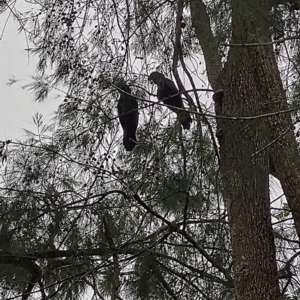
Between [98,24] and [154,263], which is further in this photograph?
[98,24]

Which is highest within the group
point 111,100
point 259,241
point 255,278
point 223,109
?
point 111,100

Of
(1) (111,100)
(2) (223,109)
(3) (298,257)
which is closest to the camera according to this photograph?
(2) (223,109)

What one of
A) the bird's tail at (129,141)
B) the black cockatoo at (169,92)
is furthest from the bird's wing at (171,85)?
the bird's tail at (129,141)

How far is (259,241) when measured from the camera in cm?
186

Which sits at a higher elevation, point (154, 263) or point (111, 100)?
point (111, 100)

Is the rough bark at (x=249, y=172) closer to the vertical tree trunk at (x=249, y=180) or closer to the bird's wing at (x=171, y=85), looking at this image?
the vertical tree trunk at (x=249, y=180)

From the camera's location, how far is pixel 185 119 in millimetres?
2211

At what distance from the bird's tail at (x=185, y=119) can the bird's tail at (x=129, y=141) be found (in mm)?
207

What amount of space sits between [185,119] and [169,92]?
13 centimetres

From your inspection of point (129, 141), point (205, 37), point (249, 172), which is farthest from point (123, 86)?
point (249, 172)

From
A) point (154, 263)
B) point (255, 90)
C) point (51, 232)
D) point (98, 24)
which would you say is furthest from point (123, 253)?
point (98, 24)

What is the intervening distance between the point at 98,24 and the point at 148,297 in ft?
3.51

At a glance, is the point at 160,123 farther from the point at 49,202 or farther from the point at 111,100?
the point at 49,202

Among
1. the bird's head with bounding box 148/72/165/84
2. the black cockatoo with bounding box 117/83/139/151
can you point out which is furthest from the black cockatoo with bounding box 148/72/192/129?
the black cockatoo with bounding box 117/83/139/151
